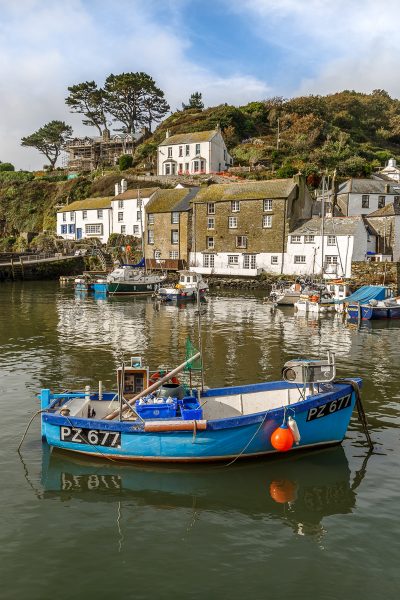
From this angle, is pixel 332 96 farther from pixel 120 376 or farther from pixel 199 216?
pixel 120 376

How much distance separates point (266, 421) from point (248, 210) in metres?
56.4

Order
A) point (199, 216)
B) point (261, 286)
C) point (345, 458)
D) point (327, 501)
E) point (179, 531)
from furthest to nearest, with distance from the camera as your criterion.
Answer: point (199, 216) → point (261, 286) → point (345, 458) → point (327, 501) → point (179, 531)

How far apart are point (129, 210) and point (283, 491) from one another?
241 feet

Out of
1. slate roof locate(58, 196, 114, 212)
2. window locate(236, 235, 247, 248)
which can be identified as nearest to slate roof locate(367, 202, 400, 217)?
window locate(236, 235, 247, 248)

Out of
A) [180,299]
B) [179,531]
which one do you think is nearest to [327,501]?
[179,531]

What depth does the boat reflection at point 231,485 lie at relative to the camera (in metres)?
11.8

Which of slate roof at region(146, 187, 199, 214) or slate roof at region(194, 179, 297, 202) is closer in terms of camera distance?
slate roof at region(194, 179, 297, 202)

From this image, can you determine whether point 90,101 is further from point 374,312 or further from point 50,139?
point 374,312

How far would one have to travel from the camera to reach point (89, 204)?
89.2 m

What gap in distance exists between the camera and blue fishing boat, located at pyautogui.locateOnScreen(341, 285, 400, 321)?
133 feet

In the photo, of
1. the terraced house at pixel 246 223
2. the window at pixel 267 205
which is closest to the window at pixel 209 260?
the terraced house at pixel 246 223

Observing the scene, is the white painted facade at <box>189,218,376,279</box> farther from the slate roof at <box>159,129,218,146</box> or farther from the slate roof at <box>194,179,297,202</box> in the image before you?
the slate roof at <box>159,129,218,146</box>

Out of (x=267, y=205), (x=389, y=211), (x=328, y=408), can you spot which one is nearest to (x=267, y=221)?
(x=267, y=205)

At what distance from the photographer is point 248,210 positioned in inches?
2662
